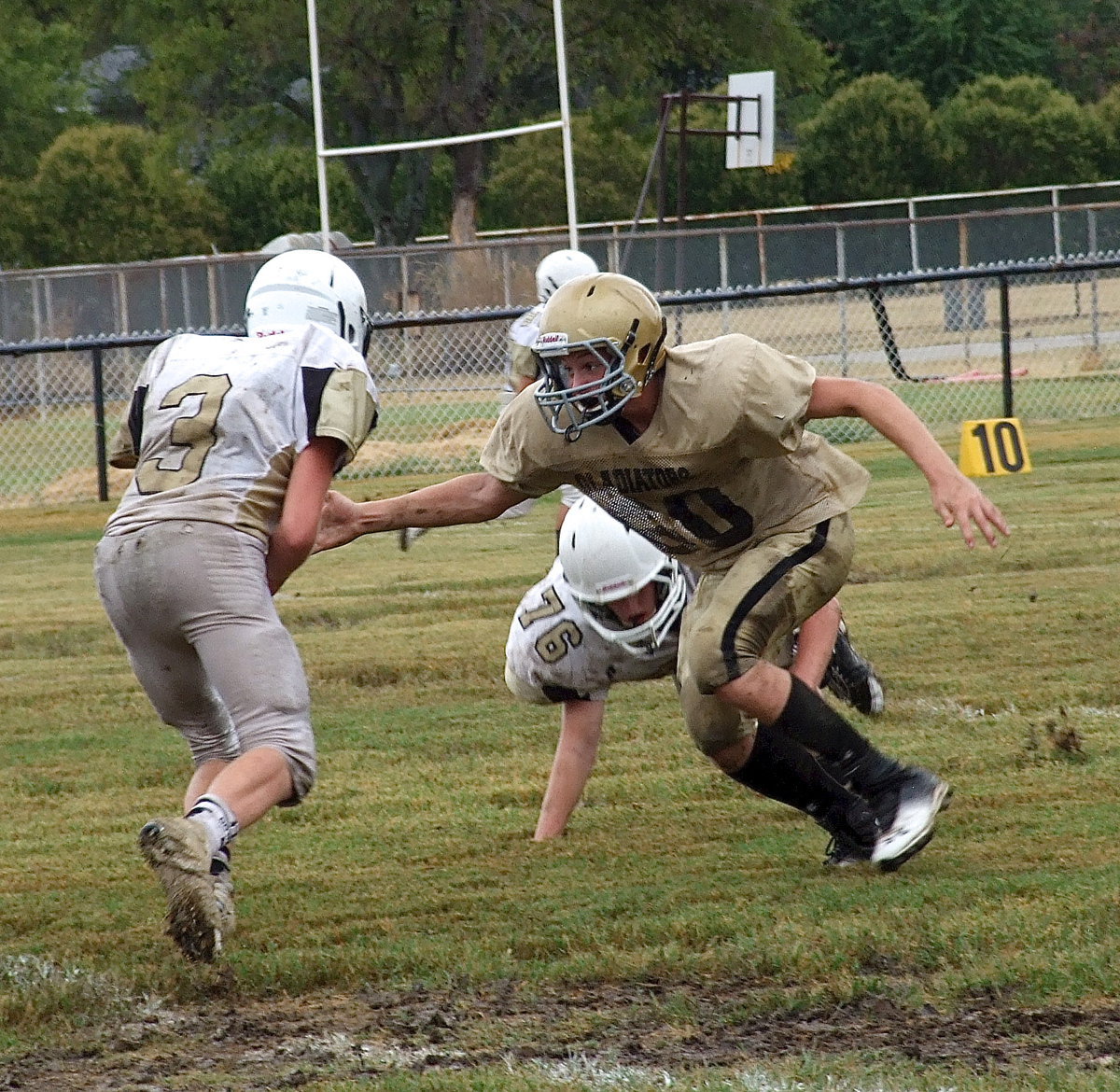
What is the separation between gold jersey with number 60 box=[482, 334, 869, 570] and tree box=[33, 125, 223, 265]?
93.6 feet

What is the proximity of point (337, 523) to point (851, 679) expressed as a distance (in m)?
2.07

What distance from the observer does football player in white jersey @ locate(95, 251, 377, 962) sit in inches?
160

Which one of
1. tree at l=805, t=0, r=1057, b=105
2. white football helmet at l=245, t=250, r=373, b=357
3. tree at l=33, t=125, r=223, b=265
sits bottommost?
white football helmet at l=245, t=250, r=373, b=357

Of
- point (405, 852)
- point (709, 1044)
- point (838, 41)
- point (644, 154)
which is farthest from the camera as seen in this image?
point (838, 41)

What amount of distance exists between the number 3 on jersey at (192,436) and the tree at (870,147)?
32286mm

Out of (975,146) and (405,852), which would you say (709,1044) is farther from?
(975,146)

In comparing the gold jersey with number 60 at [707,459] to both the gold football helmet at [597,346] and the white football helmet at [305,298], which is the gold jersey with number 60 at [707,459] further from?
the white football helmet at [305,298]

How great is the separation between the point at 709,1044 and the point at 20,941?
1715 millimetres

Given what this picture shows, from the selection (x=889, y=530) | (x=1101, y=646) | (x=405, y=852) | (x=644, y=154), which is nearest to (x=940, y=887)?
(x=405, y=852)

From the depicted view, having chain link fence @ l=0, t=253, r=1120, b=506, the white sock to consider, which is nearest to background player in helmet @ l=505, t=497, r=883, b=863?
the white sock

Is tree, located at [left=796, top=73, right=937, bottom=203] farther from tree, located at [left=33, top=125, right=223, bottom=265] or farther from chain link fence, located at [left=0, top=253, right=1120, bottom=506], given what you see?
tree, located at [left=33, top=125, right=223, bottom=265]

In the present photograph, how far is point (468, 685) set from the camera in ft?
24.2

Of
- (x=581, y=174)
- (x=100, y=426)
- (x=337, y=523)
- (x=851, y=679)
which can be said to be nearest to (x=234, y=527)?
(x=337, y=523)

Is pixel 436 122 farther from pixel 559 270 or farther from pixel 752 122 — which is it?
pixel 559 270
